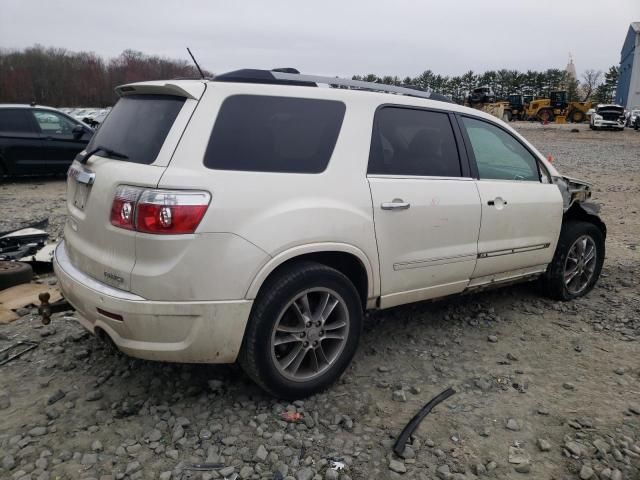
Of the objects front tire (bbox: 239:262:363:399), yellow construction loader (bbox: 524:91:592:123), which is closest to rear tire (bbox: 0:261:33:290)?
front tire (bbox: 239:262:363:399)

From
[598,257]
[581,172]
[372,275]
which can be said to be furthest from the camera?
[581,172]

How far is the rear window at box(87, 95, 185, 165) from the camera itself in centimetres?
272

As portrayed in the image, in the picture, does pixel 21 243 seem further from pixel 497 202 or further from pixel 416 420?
pixel 497 202

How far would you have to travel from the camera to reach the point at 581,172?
47.2ft

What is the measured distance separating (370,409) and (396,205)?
48.4 inches

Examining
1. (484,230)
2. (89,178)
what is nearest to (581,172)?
(484,230)

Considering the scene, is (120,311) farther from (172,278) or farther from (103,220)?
(103,220)

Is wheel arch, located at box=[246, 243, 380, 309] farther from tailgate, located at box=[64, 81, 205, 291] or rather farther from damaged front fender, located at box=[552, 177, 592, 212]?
damaged front fender, located at box=[552, 177, 592, 212]

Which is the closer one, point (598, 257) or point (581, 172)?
point (598, 257)

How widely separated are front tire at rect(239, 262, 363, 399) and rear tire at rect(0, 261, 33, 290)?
2.94 metres

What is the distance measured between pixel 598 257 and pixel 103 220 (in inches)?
174

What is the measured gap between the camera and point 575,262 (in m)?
4.76

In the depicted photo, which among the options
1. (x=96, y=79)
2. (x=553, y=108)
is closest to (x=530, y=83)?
(x=553, y=108)

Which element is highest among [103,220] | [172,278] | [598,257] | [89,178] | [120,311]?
[89,178]
